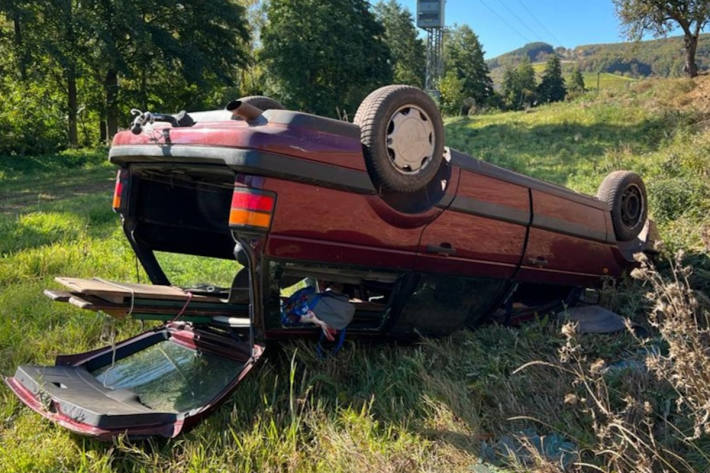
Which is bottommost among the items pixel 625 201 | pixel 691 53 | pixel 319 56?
pixel 625 201

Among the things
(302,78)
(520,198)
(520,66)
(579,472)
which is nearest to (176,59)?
(302,78)

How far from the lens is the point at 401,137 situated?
3195mm

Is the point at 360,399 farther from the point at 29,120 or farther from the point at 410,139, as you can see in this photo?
the point at 29,120

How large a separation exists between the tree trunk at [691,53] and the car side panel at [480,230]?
71.4 feet

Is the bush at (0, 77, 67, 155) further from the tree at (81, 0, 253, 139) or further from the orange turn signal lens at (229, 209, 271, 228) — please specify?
the orange turn signal lens at (229, 209, 271, 228)

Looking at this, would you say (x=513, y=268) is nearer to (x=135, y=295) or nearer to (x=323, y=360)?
(x=323, y=360)

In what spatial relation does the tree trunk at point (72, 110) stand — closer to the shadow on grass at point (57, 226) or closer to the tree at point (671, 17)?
the shadow on grass at point (57, 226)

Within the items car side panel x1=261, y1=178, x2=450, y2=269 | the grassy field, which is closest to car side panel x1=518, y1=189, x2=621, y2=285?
the grassy field

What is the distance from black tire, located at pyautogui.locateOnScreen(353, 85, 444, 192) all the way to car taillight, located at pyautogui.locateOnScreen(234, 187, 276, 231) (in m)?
0.69

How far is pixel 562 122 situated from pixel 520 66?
6941cm

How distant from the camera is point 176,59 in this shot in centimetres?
2559

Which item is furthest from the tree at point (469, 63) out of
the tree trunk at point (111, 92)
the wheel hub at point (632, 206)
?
the wheel hub at point (632, 206)

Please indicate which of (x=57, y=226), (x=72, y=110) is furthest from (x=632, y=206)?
(x=72, y=110)

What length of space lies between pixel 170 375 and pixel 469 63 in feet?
245
